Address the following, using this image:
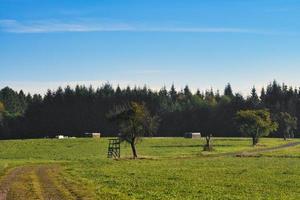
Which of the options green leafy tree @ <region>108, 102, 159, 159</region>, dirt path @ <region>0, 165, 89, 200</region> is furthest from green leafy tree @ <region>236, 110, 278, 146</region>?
dirt path @ <region>0, 165, 89, 200</region>

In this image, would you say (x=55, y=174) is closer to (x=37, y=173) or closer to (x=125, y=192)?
(x=37, y=173)

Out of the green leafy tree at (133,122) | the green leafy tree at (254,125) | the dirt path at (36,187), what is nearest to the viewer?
the dirt path at (36,187)

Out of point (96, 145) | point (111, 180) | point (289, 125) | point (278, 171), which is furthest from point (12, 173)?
point (289, 125)

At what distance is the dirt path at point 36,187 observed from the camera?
3581cm

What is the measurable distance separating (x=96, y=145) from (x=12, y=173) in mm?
74684

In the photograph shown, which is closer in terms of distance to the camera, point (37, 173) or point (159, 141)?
point (37, 173)

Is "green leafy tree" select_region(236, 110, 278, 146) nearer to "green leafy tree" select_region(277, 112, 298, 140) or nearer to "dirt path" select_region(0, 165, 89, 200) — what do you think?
"green leafy tree" select_region(277, 112, 298, 140)

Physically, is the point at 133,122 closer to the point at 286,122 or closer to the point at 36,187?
the point at 36,187

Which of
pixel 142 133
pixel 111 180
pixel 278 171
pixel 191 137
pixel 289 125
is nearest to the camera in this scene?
pixel 111 180

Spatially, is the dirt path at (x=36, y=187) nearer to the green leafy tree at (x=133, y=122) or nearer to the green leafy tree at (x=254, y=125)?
the green leafy tree at (x=133, y=122)

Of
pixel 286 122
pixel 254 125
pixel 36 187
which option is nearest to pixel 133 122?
pixel 36 187

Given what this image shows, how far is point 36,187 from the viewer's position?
41.4 metres

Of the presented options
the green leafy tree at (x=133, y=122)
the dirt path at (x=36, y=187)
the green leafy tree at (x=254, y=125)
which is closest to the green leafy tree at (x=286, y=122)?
the green leafy tree at (x=254, y=125)

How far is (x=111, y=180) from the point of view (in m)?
48.3
